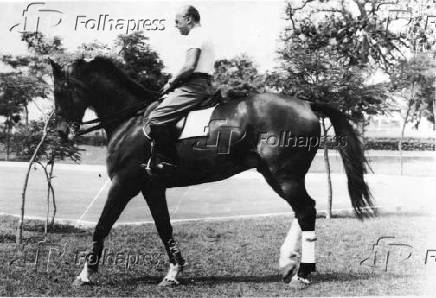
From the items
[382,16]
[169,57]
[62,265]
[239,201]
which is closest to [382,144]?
[382,16]

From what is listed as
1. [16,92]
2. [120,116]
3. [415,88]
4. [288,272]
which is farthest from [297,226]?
[16,92]

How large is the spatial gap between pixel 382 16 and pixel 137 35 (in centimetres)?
358

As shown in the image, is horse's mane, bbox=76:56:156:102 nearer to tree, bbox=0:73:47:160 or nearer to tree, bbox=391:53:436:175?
tree, bbox=0:73:47:160

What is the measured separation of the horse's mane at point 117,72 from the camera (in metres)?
5.30

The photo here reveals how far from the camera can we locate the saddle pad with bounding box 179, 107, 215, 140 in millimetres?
5035

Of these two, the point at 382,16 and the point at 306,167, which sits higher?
the point at 382,16

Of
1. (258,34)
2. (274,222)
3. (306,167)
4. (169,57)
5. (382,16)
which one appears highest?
(382,16)

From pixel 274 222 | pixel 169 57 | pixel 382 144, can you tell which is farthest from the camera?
pixel 382 144

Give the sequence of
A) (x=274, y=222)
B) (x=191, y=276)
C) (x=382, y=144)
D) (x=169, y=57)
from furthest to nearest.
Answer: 1. (x=382, y=144)
2. (x=274, y=222)
3. (x=169, y=57)
4. (x=191, y=276)

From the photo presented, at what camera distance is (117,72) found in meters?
5.34

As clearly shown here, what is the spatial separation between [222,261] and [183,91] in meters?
2.27

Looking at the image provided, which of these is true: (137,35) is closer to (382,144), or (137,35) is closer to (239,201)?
(239,201)

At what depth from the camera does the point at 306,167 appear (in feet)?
16.6

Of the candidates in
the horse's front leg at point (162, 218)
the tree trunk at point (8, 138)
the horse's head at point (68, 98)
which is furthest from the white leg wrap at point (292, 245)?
the tree trunk at point (8, 138)
